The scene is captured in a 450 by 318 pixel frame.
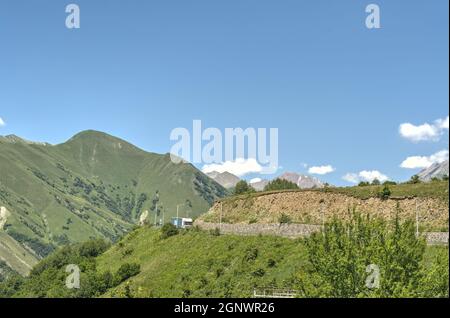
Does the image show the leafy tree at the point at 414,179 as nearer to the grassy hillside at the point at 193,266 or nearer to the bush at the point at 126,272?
the grassy hillside at the point at 193,266

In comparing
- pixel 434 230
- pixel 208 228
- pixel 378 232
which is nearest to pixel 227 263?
pixel 208 228

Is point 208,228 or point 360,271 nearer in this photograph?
point 360,271

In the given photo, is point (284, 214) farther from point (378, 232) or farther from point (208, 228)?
point (378, 232)

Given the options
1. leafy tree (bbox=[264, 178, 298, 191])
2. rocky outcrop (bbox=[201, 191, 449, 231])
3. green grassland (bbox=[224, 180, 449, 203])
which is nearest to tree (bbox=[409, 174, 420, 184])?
green grassland (bbox=[224, 180, 449, 203])

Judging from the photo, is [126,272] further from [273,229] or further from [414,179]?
[414,179]

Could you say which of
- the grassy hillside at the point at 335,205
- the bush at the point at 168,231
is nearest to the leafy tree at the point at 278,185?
the grassy hillside at the point at 335,205

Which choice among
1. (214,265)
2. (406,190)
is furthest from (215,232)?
(406,190)

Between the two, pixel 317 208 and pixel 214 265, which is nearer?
pixel 214 265

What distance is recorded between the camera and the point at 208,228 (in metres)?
94.2

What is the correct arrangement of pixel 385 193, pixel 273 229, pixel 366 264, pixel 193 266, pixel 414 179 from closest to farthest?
pixel 366 264 < pixel 193 266 < pixel 273 229 < pixel 385 193 < pixel 414 179

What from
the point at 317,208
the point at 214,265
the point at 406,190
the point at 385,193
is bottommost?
the point at 214,265

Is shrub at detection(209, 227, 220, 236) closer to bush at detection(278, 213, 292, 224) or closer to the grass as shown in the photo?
the grass

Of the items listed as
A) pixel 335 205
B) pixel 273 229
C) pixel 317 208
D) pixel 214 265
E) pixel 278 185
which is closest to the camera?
pixel 214 265
